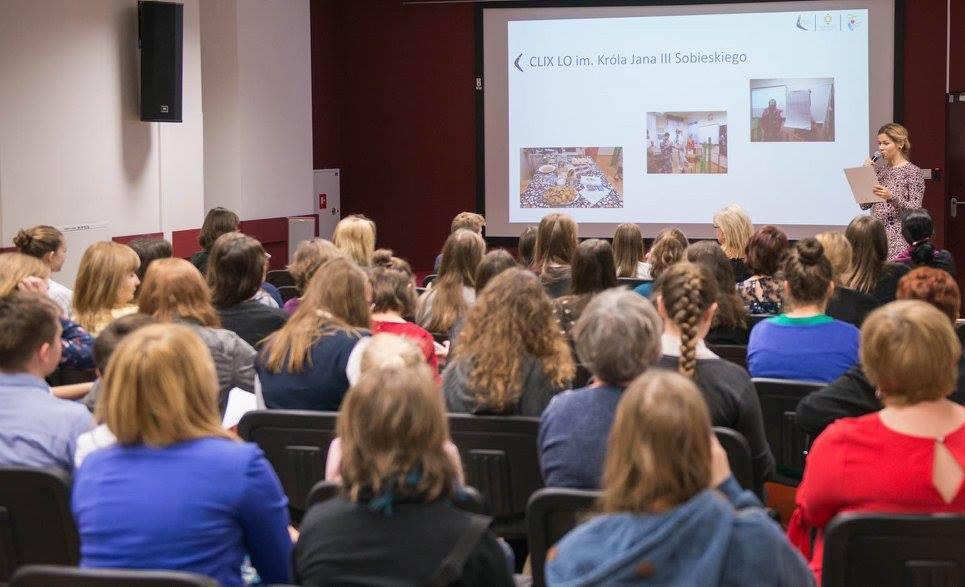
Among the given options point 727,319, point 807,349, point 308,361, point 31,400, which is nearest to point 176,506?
point 31,400

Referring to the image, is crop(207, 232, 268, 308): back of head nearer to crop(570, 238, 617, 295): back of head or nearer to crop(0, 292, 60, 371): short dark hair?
crop(570, 238, 617, 295): back of head

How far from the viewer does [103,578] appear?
6.28ft

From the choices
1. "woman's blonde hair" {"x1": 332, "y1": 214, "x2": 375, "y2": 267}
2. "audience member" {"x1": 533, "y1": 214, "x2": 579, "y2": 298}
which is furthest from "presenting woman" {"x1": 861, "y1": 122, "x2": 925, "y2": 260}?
"woman's blonde hair" {"x1": 332, "y1": 214, "x2": 375, "y2": 267}

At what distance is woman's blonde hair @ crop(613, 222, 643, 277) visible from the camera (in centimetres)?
638

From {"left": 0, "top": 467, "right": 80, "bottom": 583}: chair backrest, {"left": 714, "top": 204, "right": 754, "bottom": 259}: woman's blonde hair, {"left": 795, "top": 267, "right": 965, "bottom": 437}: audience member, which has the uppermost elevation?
{"left": 714, "top": 204, "right": 754, "bottom": 259}: woman's blonde hair

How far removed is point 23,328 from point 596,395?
1.41 m

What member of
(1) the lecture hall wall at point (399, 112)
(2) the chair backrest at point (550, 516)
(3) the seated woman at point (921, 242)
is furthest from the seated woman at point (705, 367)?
(1) the lecture hall wall at point (399, 112)

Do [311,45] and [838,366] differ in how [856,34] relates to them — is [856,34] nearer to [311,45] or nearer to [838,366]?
[311,45]

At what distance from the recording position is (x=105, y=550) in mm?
2225

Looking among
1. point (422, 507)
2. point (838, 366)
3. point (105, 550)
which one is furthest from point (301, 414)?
point (838, 366)

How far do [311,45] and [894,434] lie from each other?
9.79 m

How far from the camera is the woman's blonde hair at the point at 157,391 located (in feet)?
7.34

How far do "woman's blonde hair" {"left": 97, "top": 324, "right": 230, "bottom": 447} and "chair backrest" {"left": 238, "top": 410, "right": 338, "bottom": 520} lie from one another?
85 cm

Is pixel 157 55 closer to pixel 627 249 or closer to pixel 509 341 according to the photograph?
pixel 627 249
